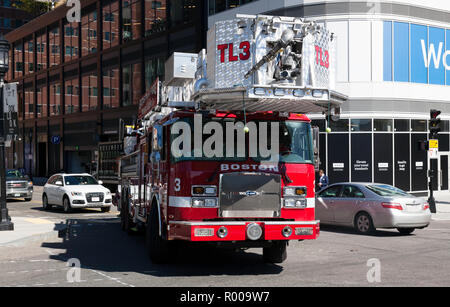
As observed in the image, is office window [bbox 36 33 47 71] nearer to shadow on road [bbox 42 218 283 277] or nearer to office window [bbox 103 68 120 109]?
office window [bbox 103 68 120 109]

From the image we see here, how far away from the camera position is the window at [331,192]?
16828 millimetres

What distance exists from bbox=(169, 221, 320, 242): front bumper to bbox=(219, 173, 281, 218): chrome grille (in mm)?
180

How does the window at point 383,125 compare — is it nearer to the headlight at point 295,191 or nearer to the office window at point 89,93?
the headlight at point 295,191

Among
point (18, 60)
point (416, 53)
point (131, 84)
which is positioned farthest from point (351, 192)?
point (18, 60)

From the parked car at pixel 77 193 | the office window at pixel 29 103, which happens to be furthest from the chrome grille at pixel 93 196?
the office window at pixel 29 103

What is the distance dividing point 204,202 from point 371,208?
7315 millimetres

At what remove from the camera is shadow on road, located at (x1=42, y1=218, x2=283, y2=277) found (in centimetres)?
1005

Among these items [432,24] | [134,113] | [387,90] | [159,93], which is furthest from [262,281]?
[134,113]

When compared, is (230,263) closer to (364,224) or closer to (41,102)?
(364,224)

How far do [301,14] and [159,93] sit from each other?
19726 millimetres

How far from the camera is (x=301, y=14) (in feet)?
101

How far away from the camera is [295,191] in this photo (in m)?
9.76

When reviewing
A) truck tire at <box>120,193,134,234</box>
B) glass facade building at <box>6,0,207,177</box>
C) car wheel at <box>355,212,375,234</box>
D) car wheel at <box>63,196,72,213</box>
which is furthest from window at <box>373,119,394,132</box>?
truck tire at <box>120,193,134,234</box>
